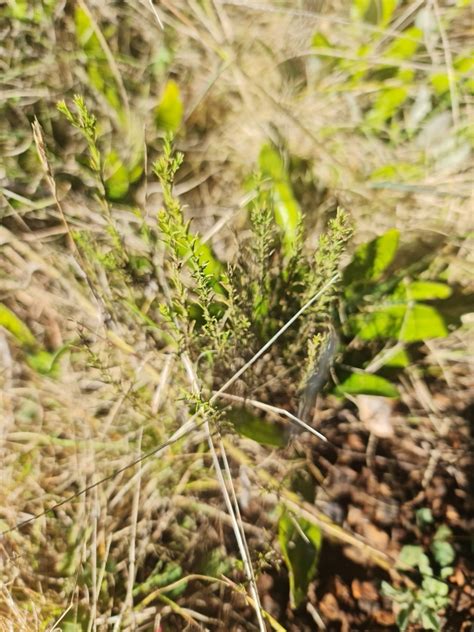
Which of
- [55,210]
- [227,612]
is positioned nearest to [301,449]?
[227,612]

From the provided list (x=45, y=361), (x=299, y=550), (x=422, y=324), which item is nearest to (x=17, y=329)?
(x=45, y=361)

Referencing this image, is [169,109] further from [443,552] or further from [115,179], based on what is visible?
[443,552]

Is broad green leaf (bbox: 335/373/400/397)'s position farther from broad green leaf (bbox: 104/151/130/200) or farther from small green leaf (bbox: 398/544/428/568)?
broad green leaf (bbox: 104/151/130/200)

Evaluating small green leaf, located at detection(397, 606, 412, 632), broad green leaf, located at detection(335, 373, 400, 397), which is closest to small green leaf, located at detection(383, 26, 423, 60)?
broad green leaf, located at detection(335, 373, 400, 397)

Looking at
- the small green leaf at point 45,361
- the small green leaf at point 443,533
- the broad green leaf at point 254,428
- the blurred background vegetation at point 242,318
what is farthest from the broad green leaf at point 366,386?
the small green leaf at point 45,361

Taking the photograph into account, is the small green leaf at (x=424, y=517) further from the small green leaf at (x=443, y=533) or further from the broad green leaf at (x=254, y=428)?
the broad green leaf at (x=254, y=428)
